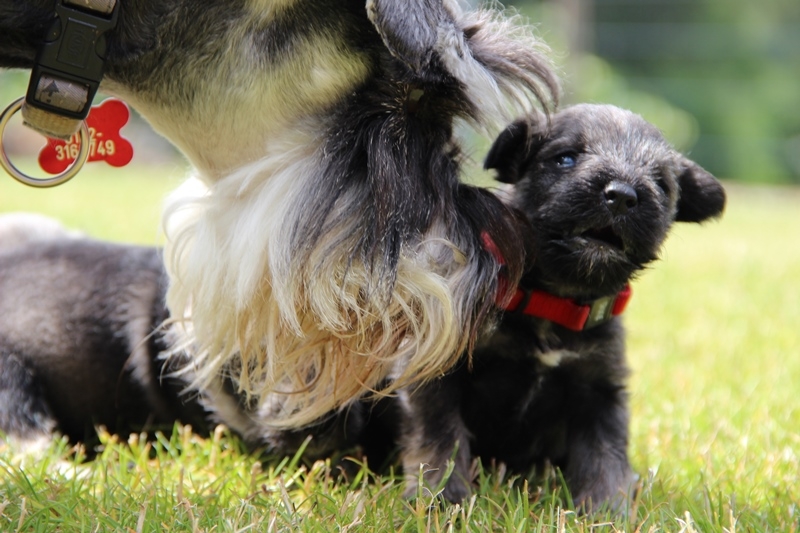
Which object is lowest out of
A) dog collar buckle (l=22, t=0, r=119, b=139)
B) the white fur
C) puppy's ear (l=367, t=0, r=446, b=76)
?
the white fur

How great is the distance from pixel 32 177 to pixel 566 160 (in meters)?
1.41

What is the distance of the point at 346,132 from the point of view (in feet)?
7.25

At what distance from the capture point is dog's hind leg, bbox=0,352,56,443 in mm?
2988

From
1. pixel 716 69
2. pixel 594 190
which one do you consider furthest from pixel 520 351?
pixel 716 69

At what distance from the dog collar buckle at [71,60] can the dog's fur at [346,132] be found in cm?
5

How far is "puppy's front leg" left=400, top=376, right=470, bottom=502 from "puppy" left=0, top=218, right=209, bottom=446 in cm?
87

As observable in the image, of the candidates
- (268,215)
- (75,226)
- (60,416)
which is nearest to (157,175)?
(75,226)

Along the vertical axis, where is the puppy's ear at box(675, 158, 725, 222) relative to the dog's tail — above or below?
below

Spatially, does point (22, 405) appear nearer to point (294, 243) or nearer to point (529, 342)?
point (294, 243)

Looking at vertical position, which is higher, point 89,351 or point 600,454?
point 600,454

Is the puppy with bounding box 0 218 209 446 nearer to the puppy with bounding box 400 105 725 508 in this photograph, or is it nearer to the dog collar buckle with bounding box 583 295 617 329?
the puppy with bounding box 400 105 725 508

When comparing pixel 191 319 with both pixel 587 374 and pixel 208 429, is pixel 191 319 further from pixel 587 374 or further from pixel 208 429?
pixel 587 374

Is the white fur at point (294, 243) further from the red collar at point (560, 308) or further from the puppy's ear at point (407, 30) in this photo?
the red collar at point (560, 308)

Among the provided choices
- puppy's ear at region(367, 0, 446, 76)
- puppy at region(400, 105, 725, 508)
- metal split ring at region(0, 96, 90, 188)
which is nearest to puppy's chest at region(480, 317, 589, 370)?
puppy at region(400, 105, 725, 508)
